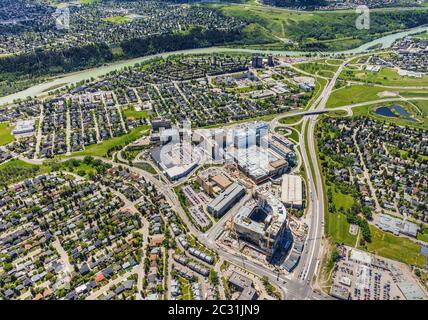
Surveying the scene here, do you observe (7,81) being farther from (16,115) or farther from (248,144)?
(248,144)

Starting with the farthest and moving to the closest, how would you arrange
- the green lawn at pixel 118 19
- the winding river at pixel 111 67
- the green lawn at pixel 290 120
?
1. the green lawn at pixel 118 19
2. the winding river at pixel 111 67
3. the green lawn at pixel 290 120

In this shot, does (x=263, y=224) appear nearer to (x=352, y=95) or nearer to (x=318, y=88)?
(x=352, y=95)

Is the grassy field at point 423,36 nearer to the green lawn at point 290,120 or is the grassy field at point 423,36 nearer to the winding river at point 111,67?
the winding river at point 111,67

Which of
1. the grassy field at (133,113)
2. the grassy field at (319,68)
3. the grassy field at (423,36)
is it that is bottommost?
the grassy field at (133,113)

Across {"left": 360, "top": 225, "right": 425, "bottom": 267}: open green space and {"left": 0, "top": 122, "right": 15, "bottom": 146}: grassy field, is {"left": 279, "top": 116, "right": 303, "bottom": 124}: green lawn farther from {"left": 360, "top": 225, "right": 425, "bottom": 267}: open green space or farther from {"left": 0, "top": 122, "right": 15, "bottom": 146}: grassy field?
{"left": 0, "top": 122, "right": 15, "bottom": 146}: grassy field

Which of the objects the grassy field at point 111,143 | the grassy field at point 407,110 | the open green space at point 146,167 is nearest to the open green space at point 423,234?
the grassy field at point 407,110

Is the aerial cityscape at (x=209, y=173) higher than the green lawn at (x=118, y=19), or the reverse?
the green lawn at (x=118, y=19)
